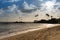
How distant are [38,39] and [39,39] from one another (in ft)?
0.35

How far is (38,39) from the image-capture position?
13891 millimetres

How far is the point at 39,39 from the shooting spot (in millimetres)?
13930
